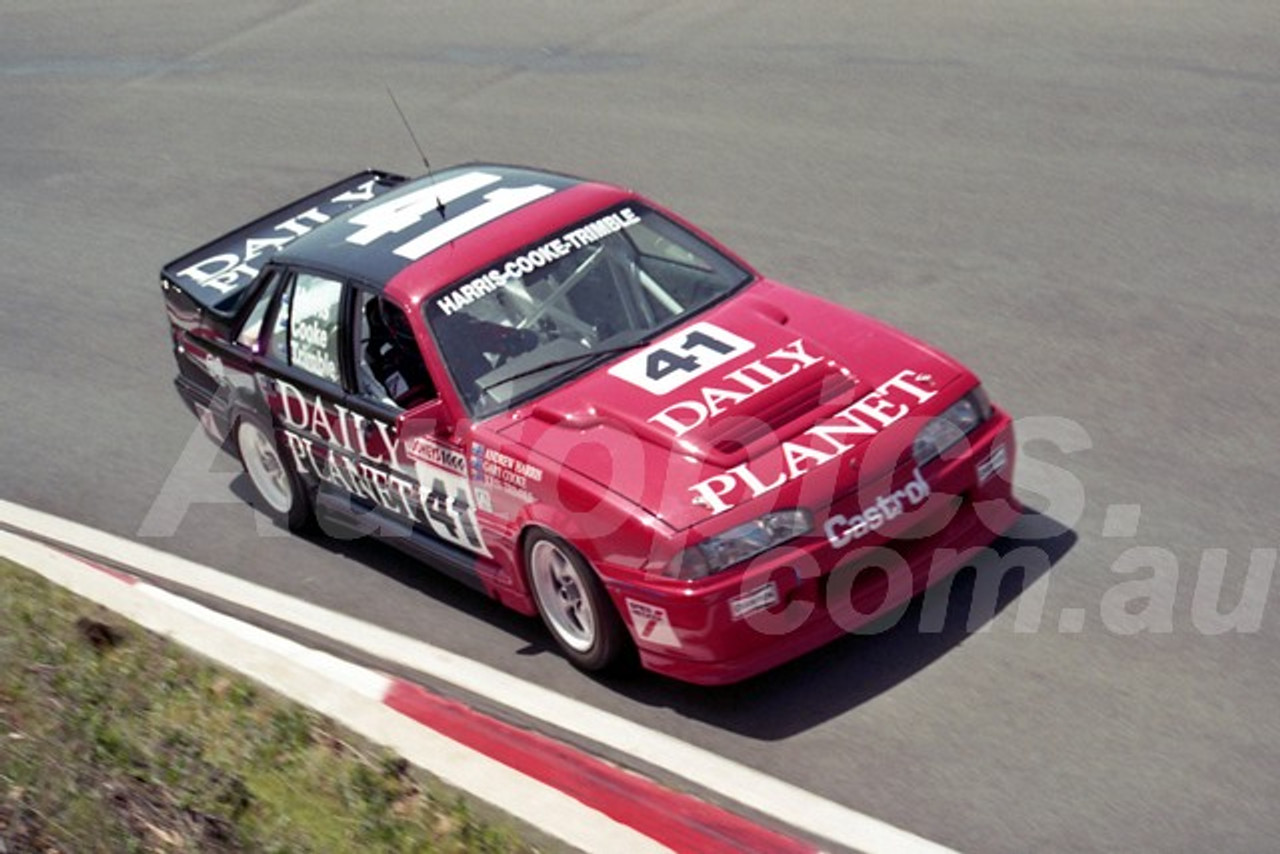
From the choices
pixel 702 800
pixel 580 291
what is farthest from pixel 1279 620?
pixel 580 291

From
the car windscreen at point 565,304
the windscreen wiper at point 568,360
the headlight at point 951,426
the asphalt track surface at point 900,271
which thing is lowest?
the asphalt track surface at point 900,271

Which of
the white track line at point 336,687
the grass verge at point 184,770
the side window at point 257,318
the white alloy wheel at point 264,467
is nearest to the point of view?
the grass verge at point 184,770

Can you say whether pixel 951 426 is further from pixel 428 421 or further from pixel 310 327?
pixel 310 327

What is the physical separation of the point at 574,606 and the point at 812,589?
0.96m

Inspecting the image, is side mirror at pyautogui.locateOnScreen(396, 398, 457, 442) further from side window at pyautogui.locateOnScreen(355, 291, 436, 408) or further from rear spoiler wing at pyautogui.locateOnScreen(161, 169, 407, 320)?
rear spoiler wing at pyautogui.locateOnScreen(161, 169, 407, 320)

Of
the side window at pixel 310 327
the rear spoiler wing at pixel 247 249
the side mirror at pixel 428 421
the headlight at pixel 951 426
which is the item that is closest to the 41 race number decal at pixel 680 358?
the side mirror at pixel 428 421

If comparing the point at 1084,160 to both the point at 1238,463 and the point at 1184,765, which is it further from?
the point at 1184,765

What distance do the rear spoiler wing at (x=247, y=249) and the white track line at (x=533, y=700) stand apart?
4.00 ft

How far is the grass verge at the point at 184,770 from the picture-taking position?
18.5 feet

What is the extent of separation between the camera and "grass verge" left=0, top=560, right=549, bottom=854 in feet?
18.5

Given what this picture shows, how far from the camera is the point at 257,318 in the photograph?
8.69 m

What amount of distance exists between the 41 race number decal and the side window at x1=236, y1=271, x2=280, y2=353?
1.93m

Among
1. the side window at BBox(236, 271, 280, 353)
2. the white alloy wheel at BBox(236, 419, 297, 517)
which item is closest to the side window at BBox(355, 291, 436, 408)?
the side window at BBox(236, 271, 280, 353)

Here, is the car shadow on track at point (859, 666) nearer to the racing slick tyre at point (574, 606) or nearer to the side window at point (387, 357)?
the racing slick tyre at point (574, 606)
